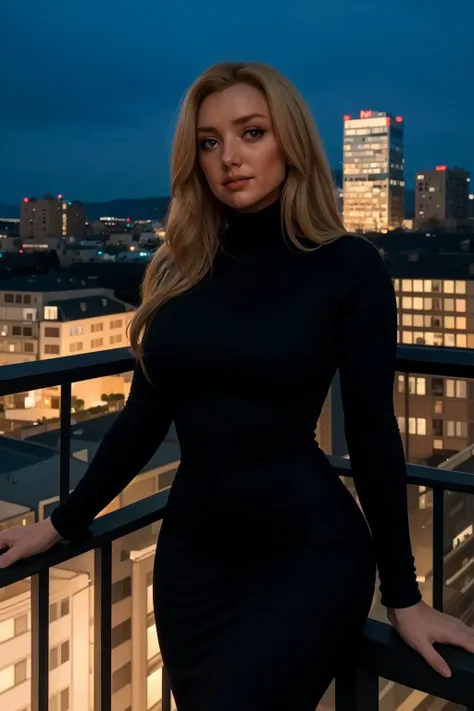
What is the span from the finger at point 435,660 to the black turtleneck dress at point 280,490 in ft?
0.21

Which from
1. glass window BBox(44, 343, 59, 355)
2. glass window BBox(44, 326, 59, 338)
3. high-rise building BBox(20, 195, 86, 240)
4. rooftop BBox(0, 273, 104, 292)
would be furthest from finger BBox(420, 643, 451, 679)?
high-rise building BBox(20, 195, 86, 240)

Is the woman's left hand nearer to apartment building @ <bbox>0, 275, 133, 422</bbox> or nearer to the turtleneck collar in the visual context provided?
the turtleneck collar

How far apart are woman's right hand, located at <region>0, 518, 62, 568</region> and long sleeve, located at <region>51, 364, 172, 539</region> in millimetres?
17

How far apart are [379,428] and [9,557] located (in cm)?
61

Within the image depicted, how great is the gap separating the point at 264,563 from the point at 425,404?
1.72ft

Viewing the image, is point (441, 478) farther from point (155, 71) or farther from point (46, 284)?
point (155, 71)

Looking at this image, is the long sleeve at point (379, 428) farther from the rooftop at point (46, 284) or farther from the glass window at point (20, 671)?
the rooftop at point (46, 284)

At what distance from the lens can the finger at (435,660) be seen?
1.02m

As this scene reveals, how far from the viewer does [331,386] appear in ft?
3.87

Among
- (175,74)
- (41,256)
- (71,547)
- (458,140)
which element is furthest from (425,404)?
(175,74)

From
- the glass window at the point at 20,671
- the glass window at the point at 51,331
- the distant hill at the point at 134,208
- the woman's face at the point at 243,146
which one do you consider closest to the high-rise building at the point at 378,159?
the distant hill at the point at 134,208

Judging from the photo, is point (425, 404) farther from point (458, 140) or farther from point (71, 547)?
point (458, 140)

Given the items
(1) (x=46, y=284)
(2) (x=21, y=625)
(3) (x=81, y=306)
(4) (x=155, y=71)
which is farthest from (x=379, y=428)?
(4) (x=155, y=71)

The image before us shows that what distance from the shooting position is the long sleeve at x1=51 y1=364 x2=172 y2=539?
1.26 m
